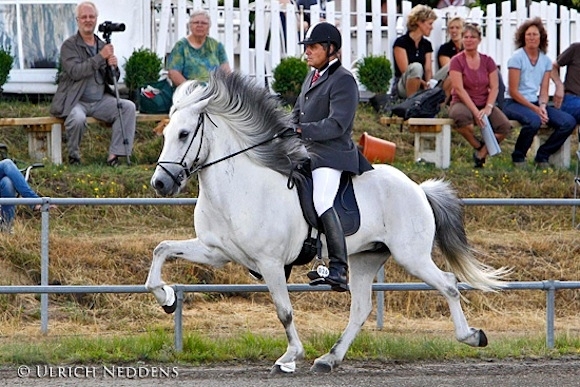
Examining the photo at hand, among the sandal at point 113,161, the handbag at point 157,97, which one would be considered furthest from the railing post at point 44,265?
the handbag at point 157,97

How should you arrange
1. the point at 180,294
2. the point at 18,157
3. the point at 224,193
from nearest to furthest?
the point at 224,193, the point at 180,294, the point at 18,157

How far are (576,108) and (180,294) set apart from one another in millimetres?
6795

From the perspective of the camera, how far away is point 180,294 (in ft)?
31.7

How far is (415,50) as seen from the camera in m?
15.9

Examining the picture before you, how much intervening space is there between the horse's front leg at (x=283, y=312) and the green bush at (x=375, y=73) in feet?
24.3

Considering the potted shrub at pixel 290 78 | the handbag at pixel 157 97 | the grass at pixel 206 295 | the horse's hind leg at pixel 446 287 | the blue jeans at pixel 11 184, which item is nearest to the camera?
the horse's hind leg at pixel 446 287

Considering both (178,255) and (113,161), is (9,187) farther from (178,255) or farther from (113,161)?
(178,255)

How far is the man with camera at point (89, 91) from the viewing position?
1367 centimetres

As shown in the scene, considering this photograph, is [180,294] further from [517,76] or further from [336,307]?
[517,76]

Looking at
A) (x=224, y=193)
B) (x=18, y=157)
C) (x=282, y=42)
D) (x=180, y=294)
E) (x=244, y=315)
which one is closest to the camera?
(x=224, y=193)

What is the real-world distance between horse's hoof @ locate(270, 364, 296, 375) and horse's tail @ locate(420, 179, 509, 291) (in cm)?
152

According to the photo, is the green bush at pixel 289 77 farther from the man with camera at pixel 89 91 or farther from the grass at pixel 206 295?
the man with camera at pixel 89 91

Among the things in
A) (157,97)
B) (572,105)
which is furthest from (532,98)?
(157,97)

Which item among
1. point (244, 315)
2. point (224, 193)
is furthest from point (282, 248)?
point (244, 315)
